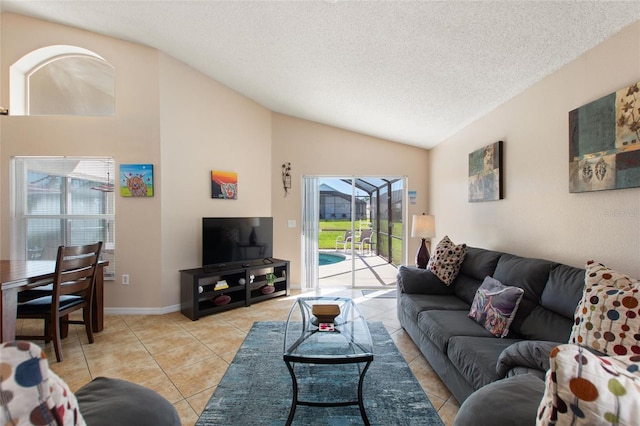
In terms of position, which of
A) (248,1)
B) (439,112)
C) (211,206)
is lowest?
(211,206)

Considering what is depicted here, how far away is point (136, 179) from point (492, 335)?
12.7 feet

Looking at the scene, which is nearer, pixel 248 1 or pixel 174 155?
pixel 248 1

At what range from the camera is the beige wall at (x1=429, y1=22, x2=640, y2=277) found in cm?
164

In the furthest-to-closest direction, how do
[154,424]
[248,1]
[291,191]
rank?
[291,191], [248,1], [154,424]

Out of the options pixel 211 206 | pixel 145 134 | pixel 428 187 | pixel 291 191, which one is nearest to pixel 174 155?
pixel 145 134

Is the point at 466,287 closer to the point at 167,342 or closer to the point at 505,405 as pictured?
the point at 505,405

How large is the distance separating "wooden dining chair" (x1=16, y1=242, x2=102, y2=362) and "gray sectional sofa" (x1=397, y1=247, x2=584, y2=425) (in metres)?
2.97

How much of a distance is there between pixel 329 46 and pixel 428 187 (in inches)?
119

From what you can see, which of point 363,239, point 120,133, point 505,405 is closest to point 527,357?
point 505,405

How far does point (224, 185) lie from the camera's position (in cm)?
401

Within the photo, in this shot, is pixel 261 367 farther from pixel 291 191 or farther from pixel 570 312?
pixel 291 191

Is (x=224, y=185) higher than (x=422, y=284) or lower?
Result: higher

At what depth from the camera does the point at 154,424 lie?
3.08 feet

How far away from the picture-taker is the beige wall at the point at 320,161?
15.1ft
